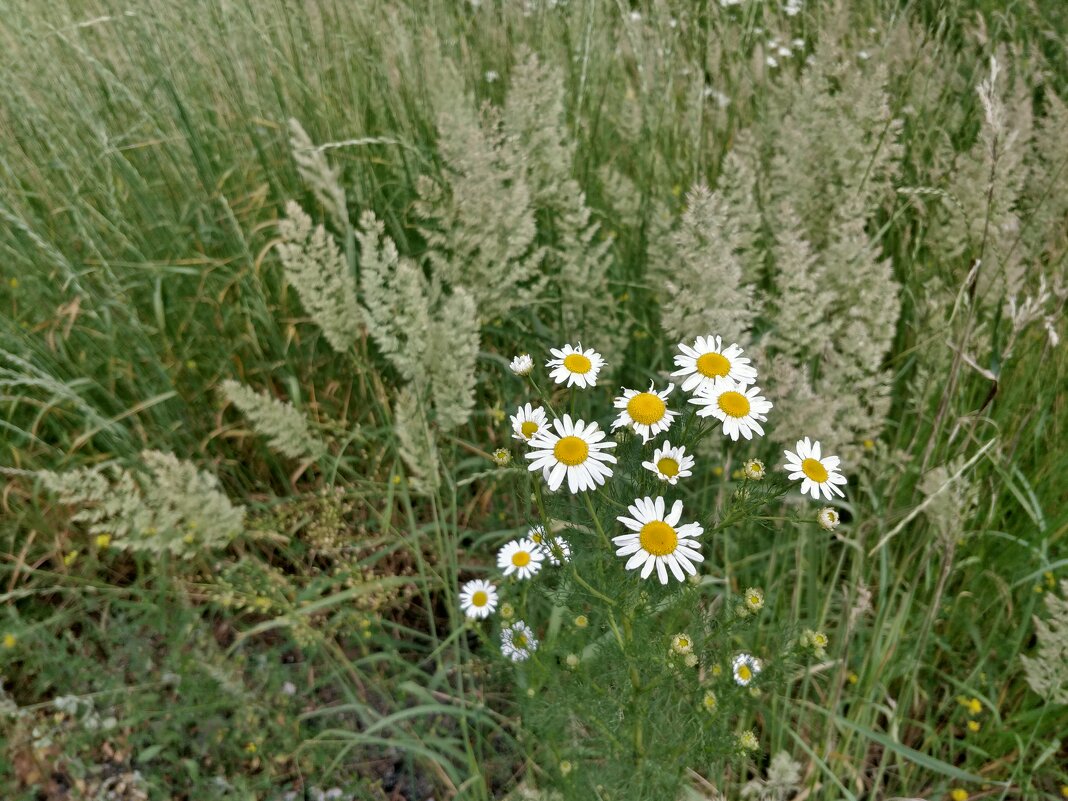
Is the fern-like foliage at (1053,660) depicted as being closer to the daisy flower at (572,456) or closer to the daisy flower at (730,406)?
the daisy flower at (730,406)

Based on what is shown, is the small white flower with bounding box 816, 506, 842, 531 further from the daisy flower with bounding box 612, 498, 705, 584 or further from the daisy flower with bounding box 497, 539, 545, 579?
the daisy flower with bounding box 497, 539, 545, 579

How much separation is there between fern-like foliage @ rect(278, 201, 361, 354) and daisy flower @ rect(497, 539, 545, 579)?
0.60 meters

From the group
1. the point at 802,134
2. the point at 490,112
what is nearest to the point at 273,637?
the point at 490,112

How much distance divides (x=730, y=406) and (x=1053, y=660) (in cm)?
97

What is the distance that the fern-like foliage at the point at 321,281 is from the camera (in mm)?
1627

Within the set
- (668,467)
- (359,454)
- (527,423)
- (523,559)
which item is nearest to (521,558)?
(523,559)

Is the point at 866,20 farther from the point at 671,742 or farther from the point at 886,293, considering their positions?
the point at 671,742

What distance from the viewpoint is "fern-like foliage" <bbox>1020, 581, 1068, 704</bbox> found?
145 centimetres

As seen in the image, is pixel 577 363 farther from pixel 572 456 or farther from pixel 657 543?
pixel 657 543

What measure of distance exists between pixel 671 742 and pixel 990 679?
1.06 m

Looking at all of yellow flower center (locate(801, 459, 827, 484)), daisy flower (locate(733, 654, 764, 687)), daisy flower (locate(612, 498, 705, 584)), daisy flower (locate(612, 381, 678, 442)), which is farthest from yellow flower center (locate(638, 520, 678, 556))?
daisy flower (locate(733, 654, 764, 687))

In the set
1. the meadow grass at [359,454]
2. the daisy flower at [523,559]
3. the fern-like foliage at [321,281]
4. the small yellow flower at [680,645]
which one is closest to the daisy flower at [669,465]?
the small yellow flower at [680,645]

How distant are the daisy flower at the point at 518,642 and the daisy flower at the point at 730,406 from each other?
510 millimetres

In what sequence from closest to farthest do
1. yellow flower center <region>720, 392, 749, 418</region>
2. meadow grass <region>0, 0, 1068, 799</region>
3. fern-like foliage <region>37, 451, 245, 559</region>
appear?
yellow flower center <region>720, 392, 749, 418</region> < fern-like foliage <region>37, 451, 245, 559</region> < meadow grass <region>0, 0, 1068, 799</region>
